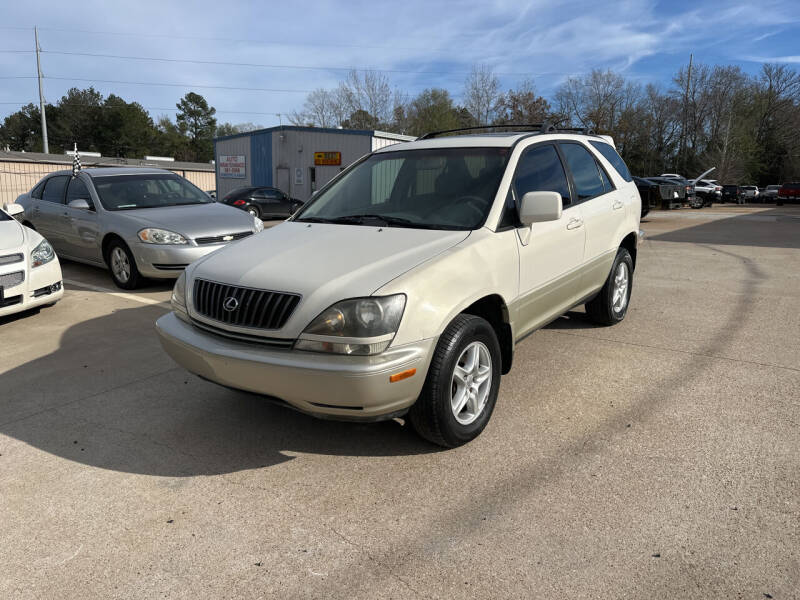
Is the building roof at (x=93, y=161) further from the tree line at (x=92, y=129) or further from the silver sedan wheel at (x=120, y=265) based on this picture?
the silver sedan wheel at (x=120, y=265)

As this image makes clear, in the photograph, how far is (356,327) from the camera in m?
2.84

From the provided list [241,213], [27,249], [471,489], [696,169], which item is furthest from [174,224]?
[696,169]

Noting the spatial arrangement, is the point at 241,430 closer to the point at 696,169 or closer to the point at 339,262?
the point at 339,262

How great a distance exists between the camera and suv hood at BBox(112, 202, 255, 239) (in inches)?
296

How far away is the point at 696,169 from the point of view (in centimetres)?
5934

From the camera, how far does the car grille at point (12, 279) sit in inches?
228

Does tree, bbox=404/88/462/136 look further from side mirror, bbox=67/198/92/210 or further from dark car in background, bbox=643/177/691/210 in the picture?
side mirror, bbox=67/198/92/210

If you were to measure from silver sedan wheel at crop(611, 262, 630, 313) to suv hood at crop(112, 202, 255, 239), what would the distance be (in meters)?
4.69

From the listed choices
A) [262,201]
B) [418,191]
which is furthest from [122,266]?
[262,201]

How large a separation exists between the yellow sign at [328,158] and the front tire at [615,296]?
2197cm

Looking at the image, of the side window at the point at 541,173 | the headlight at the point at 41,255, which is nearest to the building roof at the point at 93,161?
the headlight at the point at 41,255

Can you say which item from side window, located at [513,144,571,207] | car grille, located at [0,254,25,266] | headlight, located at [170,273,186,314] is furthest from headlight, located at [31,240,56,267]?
side window, located at [513,144,571,207]

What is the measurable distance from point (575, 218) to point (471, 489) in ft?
8.00

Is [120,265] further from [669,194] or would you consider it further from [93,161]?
[93,161]
